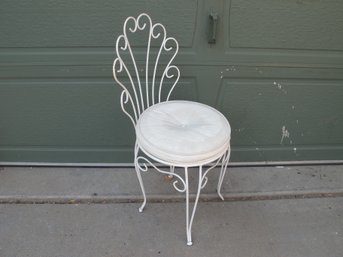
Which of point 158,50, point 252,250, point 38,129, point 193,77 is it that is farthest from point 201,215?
point 38,129

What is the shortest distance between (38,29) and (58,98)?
43cm

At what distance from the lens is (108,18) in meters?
2.05

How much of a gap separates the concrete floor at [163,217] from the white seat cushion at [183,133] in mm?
558

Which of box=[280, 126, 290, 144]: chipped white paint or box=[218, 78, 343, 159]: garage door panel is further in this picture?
box=[280, 126, 290, 144]: chipped white paint

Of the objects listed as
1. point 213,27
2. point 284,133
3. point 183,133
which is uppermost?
point 213,27

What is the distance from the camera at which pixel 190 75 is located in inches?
87.6

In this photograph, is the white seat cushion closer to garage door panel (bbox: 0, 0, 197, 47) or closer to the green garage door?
the green garage door

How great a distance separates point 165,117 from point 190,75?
1.38 feet

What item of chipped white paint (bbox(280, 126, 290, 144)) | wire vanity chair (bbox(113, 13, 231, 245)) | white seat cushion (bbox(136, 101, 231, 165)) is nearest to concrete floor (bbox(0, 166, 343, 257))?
wire vanity chair (bbox(113, 13, 231, 245))

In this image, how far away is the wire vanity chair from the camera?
5.68 feet

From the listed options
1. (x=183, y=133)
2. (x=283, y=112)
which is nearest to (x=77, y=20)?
(x=183, y=133)

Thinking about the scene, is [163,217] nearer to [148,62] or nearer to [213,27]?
[148,62]

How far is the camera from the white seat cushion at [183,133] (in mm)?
1713

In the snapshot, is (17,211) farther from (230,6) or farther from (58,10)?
(230,6)
